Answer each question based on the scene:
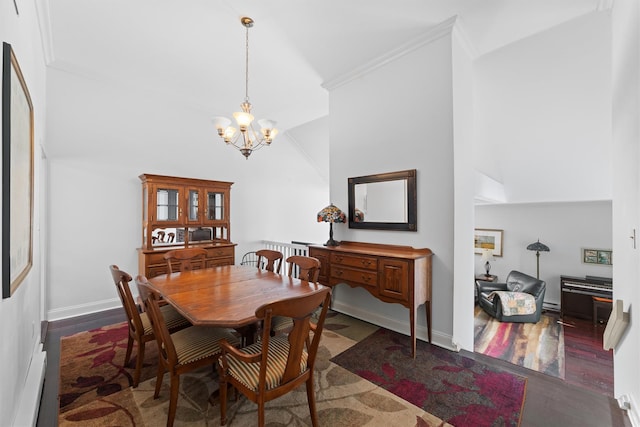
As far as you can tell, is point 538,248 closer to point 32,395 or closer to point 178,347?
point 178,347

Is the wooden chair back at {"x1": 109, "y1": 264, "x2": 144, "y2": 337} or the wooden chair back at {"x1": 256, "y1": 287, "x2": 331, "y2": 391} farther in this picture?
the wooden chair back at {"x1": 109, "y1": 264, "x2": 144, "y2": 337}

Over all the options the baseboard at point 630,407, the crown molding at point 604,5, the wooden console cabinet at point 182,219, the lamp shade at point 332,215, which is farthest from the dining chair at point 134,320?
the crown molding at point 604,5

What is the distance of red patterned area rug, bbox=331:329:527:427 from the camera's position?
6.12 ft

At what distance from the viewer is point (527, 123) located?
4.56 meters

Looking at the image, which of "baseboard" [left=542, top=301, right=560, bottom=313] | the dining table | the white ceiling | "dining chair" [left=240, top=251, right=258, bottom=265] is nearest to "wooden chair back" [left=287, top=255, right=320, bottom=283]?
the dining table

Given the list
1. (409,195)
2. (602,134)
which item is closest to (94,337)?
(409,195)

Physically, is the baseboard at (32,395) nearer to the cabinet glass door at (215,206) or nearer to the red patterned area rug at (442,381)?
the red patterned area rug at (442,381)

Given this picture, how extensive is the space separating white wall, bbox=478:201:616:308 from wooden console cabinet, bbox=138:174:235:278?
708 centimetres

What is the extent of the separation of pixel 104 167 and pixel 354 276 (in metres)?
3.78

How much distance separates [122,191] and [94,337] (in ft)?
6.60

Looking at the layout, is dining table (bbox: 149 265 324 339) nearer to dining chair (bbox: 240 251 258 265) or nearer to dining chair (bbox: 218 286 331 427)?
dining chair (bbox: 218 286 331 427)

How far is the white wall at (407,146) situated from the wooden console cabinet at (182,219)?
81.7 inches

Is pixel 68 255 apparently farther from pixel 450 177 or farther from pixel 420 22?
pixel 420 22

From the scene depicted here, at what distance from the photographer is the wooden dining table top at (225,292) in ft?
5.48
